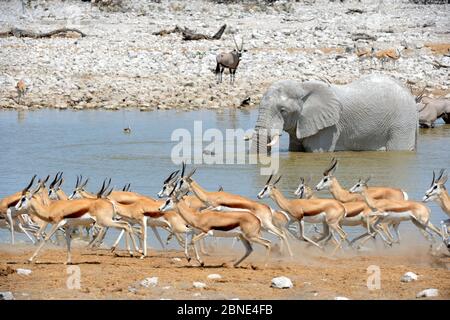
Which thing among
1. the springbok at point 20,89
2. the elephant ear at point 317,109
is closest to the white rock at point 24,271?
the elephant ear at point 317,109

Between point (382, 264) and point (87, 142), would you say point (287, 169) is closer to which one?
point (87, 142)

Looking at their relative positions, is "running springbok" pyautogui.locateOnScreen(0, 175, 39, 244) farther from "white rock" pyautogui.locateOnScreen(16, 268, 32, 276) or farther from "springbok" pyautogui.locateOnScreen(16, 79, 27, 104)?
"springbok" pyautogui.locateOnScreen(16, 79, 27, 104)

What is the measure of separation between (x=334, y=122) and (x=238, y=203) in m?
8.46

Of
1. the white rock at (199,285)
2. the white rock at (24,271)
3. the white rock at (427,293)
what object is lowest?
the white rock at (24,271)

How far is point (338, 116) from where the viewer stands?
20359 millimetres

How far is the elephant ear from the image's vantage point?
2017 cm

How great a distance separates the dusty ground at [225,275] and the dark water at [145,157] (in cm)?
213

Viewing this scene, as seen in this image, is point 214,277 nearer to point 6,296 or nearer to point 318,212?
point 6,296

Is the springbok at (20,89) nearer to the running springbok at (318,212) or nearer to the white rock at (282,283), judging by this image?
the running springbok at (318,212)

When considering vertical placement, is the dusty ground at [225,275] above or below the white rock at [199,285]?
below

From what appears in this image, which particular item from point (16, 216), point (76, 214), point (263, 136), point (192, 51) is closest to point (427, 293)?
point (76, 214)

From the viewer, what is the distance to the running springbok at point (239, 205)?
11695mm

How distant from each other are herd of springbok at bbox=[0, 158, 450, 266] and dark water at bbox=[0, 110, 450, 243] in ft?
4.76
